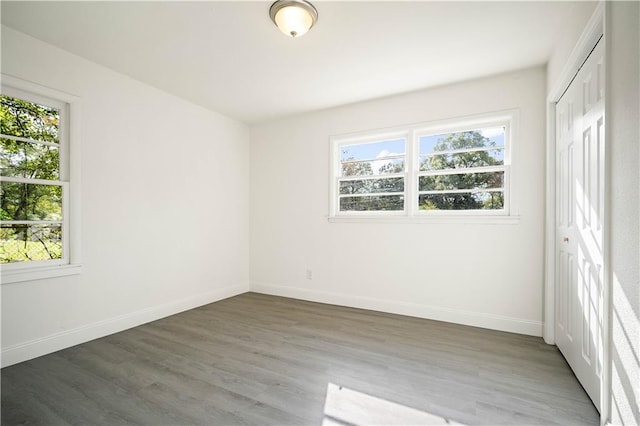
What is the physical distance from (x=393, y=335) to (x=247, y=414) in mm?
1687

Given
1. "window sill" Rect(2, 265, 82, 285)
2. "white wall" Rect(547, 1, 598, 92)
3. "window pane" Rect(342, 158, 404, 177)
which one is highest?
"white wall" Rect(547, 1, 598, 92)

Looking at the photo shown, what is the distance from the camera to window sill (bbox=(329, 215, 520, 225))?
3172 millimetres

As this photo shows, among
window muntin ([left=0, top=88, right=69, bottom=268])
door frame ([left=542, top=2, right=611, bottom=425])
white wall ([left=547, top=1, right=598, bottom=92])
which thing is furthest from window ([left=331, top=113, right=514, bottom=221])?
window muntin ([left=0, top=88, right=69, bottom=268])

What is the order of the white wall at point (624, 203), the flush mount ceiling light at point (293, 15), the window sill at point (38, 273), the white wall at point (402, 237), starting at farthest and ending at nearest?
the white wall at point (402, 237) < the window sill at point (38, 273) < the flush mount ceiling light at point (293, 15) < the white wall at point (624, 203)

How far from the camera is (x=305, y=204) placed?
175 inches

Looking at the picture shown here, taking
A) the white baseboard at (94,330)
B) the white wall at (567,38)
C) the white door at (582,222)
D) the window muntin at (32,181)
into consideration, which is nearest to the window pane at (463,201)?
the white door at (582,222)

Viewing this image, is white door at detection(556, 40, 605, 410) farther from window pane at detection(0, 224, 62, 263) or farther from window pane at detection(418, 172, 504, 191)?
window pane at detection(0, 224, 62, 263)

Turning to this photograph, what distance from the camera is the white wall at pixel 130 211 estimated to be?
2.62 m

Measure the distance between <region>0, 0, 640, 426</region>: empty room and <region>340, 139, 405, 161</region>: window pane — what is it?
3cm

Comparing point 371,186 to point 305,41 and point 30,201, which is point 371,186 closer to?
point 305,41

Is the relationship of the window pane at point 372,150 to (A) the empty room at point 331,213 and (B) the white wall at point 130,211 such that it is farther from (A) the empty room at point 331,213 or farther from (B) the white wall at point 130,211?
(B) the white wall at point 130,211

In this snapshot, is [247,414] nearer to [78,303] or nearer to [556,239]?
[78,303]

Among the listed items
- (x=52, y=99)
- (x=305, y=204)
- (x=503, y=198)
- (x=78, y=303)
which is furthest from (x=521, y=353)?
(x=52, y=99)

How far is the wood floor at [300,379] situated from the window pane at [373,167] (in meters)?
1.90
